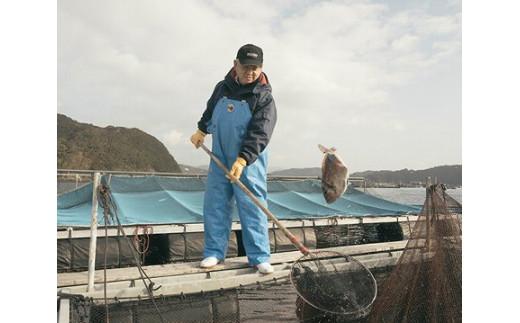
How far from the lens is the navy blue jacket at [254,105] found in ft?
7.93

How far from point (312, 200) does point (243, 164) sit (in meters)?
3.24

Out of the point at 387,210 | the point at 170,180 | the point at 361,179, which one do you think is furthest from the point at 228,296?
the point at 361,179

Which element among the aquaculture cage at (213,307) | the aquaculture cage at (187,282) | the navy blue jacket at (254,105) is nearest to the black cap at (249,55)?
the navy blue jacket at (254,105)

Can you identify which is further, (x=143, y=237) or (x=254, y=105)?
(x=143, y=237)

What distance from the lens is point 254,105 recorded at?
2523 millimetres

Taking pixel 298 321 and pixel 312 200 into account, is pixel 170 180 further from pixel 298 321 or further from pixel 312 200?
pixel 298 321

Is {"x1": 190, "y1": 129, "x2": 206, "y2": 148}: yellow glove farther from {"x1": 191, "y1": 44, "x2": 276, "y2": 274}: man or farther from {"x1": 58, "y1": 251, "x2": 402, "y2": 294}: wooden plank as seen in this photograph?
{"x1": 58, "y1": 251, "x2": 402, "y2": 294}: wooden plank

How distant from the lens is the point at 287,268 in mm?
2627

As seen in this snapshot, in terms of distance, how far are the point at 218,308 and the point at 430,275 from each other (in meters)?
1.29

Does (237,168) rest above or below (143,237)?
above

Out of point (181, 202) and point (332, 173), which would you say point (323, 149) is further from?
point (181, 202)

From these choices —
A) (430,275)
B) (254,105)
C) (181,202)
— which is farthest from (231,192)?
(181,202)

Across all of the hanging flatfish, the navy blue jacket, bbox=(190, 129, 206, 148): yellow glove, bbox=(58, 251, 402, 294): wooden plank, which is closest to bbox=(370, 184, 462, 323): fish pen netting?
bbox=(58, 251, 402, 294): wooden plank

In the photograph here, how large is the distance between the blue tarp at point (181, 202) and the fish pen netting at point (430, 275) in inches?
72.3
